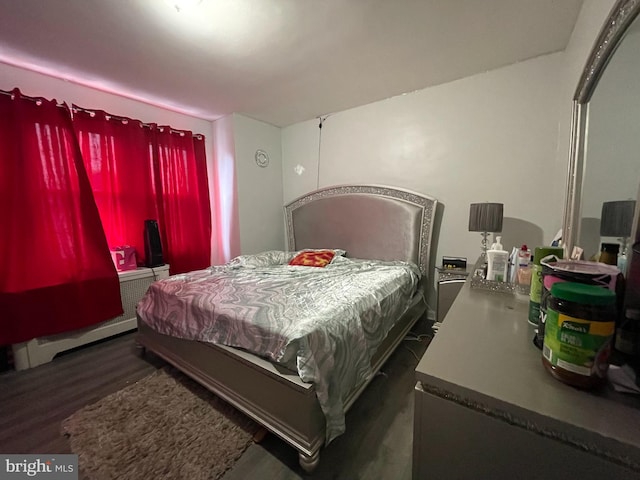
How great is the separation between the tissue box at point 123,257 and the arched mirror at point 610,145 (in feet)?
11.1

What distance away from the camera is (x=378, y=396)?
5.42ft

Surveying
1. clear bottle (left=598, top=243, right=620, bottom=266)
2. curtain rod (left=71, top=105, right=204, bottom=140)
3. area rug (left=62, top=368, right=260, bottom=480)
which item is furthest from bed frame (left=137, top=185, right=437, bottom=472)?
curtain rod (left=71, top=105, right=204, bottom=140)

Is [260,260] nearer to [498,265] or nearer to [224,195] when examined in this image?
[224,195]

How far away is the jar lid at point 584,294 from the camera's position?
48 centimetres

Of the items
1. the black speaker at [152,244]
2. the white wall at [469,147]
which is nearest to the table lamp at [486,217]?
the white wall at [469,147]

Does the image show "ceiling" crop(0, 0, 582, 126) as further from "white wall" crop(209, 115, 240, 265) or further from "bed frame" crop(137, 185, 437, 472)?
"bed frame" crop(137, 185, 437, 472)

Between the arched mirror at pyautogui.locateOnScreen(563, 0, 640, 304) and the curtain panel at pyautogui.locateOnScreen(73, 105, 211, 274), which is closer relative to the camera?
the arched mirror at pyautogui.locateOnScreen(563, 0, 640, 304)

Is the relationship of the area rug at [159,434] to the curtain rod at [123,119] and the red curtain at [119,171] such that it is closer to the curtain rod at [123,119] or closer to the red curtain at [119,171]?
the red curtain at [119,171]

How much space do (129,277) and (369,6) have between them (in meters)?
3.05

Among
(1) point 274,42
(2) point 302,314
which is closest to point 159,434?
(2) point 302,314

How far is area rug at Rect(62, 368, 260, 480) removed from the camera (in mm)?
1194

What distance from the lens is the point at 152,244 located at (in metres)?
2.66

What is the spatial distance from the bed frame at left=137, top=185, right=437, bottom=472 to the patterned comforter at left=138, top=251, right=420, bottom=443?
0.08 metres

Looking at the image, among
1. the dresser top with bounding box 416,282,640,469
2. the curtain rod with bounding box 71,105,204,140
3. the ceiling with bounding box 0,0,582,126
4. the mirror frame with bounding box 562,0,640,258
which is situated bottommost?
the dresser top with bounding box 416,282,640,469
